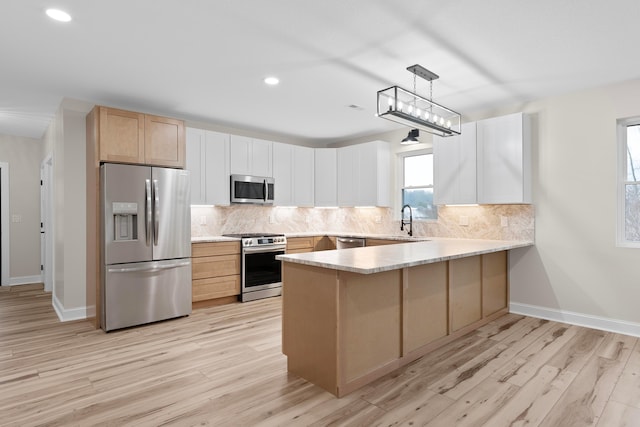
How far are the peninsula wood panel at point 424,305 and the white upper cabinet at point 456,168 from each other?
1.55m

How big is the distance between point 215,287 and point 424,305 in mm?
2762

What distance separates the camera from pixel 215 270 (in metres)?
4.77

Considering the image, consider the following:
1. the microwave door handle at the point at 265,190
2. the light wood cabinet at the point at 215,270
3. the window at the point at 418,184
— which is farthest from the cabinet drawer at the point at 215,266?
the window at the point at 418,184

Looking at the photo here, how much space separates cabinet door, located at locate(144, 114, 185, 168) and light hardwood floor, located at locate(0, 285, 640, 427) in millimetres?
1868

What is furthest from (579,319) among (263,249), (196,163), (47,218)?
(47,218)

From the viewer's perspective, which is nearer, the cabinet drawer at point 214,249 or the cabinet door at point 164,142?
the cabinet door at point 164,142

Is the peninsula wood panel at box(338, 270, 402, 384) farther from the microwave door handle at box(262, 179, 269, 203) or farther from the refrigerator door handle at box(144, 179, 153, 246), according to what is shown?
the microwave door handle at box(262, 179, 269, 203)

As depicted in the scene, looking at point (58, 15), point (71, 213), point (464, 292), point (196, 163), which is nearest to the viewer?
point (58, 15)

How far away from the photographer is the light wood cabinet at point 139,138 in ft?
12.8

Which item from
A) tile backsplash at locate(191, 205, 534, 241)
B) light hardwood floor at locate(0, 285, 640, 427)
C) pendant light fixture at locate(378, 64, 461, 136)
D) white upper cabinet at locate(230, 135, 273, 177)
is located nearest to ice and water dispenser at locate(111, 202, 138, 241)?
light hardwood floor at locate(0, 285, 640, 427)

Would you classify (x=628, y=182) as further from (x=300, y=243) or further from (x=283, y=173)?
(x=283, y=173)

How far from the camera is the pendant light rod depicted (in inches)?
126

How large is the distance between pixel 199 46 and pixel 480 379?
326 centimetres

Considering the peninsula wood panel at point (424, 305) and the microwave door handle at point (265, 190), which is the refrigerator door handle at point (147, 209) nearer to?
the microwave door handle at point (265, 190)
